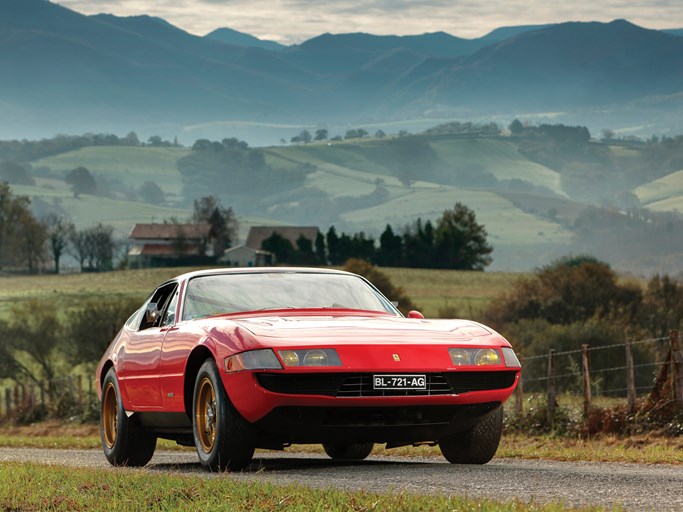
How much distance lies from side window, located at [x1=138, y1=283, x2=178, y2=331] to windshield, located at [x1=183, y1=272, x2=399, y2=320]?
52cm

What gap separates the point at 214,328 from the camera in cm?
1042

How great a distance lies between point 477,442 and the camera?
10.9 m

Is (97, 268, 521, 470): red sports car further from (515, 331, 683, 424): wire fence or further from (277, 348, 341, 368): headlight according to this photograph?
(515, 331, 683, 424): wire fence

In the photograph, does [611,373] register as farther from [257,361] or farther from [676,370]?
[257,361]

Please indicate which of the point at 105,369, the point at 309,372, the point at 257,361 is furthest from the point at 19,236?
the point at 309,372

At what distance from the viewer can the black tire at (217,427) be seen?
1003 centimetres

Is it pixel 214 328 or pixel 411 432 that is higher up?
pixel 214 328

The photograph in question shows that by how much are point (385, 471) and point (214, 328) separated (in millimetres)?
1749

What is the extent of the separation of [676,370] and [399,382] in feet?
26.6

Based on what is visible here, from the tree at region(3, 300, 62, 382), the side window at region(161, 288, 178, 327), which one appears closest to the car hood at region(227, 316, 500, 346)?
the side window at region(161, 288, 178, 327)

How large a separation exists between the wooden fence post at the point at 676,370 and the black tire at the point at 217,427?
Result: 8.19m

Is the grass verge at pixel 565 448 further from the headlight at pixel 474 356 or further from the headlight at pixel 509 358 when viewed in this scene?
Answer: the headlight at pixel 474 356

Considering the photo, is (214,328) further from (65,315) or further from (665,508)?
(65,315)

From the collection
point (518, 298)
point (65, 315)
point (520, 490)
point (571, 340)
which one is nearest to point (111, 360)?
point (520, 490)
